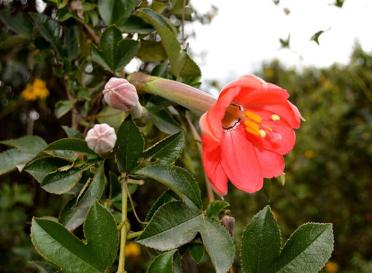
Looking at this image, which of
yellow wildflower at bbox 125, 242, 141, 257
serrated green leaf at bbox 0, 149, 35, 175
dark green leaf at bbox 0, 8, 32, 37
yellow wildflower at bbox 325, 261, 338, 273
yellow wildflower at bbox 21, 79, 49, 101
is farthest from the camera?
yellow wildflower at bbox 325, 261, 338, 273

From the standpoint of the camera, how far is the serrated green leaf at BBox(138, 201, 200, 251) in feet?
2.09

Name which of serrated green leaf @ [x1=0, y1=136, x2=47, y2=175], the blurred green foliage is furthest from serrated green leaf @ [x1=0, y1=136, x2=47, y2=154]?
the blurred green foliage

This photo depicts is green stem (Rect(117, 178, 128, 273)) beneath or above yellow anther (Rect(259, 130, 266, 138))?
beneath

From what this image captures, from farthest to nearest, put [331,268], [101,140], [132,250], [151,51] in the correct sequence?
[331,268], [132,250], [151,51], [101,140]

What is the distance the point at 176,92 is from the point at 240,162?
133 mm

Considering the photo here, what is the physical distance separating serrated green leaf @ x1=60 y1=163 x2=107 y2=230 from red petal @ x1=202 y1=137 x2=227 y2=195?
13 centimetres

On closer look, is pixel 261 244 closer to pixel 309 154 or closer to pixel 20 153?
pixel 20 153

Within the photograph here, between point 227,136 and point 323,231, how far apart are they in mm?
204

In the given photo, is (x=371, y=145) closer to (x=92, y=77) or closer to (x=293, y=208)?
(x=293, y=208)

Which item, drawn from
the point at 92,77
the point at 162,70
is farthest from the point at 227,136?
the point at 92,77

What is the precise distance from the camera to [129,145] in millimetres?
701

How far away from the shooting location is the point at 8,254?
5.63 feet

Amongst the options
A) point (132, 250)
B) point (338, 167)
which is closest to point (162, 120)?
point (132, 250)

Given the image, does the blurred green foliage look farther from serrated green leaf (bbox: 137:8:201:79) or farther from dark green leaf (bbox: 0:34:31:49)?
serrated green leaf (bbox: 137:8:201:79)
